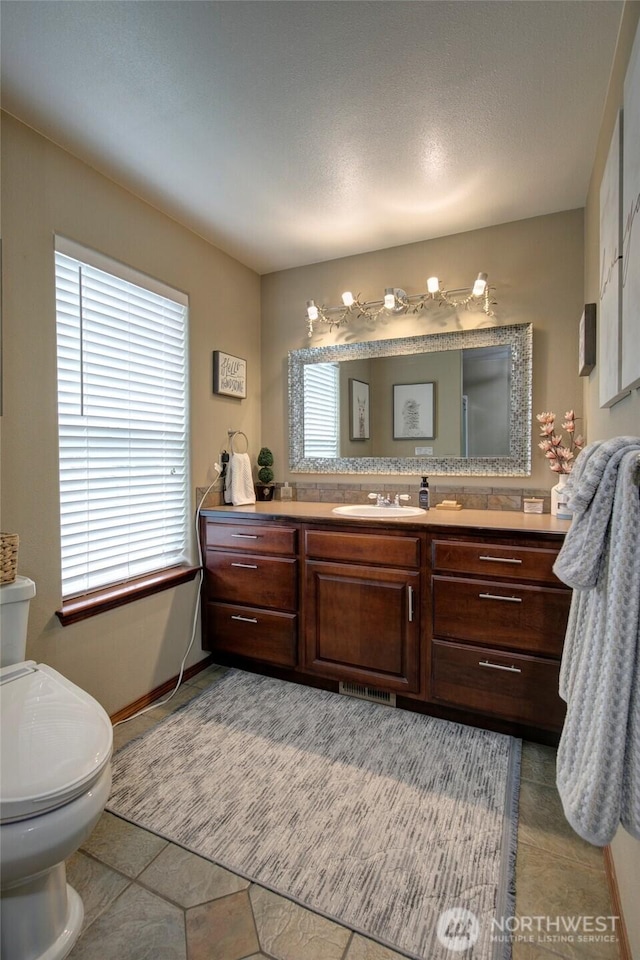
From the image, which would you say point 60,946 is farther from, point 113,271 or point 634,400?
point 113,271

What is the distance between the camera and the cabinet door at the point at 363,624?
2.09m

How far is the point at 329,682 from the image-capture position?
2.36 m

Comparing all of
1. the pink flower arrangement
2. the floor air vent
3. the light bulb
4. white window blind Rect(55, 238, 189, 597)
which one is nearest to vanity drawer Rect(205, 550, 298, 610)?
white window blind Rect(55, 238, 189, 597)

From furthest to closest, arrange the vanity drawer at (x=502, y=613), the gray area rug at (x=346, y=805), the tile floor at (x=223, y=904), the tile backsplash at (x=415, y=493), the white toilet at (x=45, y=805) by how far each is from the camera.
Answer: the tile backsplash at (x=415, y=493), the vanity drawer at (x=502, y=613), the gray area rug at (x=346, y=805), the tile floor at (x=223, y=904), the white toilet at (x=45, y=805)

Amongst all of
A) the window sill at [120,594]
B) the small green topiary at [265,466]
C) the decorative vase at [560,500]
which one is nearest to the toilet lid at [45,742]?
the window sill at [120,594]

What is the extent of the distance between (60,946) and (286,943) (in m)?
0.56

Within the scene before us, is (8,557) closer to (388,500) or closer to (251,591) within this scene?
(251,591)

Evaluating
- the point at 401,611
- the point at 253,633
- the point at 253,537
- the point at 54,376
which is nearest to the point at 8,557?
the point at 54,376

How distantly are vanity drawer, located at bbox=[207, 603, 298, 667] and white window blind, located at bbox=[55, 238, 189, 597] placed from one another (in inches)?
16.6

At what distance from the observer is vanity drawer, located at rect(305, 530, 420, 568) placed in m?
Answer: 2.06

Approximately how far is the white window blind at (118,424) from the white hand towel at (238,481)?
1.01ft

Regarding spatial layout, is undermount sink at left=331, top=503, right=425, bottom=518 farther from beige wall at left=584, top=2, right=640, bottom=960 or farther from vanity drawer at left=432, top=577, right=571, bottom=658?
beige wall at left=584, top=2, right=640, bottom=960

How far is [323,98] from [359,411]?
1.59 metres

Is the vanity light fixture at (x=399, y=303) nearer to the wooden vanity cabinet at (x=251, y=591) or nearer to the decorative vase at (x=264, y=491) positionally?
the decorative vase at (x=264, y=491)
